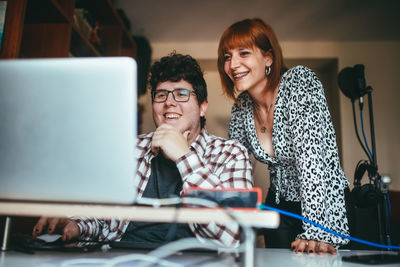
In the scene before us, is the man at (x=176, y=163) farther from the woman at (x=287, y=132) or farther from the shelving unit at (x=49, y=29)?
the shelving unit at (x=49, y=29)

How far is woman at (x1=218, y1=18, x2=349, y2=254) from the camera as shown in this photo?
3.50 feet

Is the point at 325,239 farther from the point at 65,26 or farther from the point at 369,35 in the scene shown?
the point at 369,35

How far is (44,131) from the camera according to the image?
0.51m

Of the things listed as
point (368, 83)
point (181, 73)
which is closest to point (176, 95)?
point (181, 73)

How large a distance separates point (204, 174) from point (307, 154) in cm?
45

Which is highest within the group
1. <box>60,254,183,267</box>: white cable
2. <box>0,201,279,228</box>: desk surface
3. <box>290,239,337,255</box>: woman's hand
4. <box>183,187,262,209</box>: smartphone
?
<box>183,187,262,209</box>: smartphone

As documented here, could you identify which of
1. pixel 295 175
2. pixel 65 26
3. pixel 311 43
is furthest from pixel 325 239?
pixel 311 43

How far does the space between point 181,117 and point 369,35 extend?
278cm

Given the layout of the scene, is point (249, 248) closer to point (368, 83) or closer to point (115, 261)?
point (115, 261)

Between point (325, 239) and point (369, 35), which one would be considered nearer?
point (325, 239)

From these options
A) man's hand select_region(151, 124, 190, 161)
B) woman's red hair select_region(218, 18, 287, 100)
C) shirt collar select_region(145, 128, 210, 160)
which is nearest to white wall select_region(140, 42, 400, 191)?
woman's red hair select_region(218, 18, 287, 100)

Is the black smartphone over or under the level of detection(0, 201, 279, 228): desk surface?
under

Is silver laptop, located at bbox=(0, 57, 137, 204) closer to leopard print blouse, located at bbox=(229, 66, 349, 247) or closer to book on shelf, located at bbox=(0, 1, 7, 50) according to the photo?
leopard print blouse, located at bbox=(229, 66, 349, 247)

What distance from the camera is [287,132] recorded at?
1318 mm
